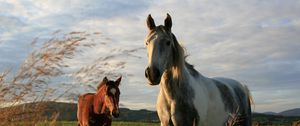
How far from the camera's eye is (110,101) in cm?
1121

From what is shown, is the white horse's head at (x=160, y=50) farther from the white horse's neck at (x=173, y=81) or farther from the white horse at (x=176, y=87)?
the white horse's neck at (x=173, y=81)

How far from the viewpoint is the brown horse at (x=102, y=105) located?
11.4 meters

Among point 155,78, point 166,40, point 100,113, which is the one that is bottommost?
point 100,113

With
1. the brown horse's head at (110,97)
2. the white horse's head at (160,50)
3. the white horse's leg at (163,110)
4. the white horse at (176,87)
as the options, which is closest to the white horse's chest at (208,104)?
the white horse at (176,87)

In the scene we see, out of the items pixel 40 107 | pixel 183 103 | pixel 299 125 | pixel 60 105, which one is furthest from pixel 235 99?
pixel 40 107

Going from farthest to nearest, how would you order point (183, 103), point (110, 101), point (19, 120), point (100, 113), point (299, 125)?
point (100, 113)
point (110, 101)
point (299, 125)
point (183, 103)
point (19, 120)

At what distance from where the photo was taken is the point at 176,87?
6941mm

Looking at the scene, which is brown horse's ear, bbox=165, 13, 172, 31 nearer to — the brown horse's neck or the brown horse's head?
the brown horse's head

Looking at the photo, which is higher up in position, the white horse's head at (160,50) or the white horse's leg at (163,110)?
the white horse's head at (160,50)

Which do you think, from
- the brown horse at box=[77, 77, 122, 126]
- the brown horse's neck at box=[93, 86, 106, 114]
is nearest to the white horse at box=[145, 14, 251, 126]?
the brown horse at box=[77, 77, 122, 126]

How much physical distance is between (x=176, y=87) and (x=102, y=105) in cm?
548

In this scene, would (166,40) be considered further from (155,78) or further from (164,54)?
(155,78)

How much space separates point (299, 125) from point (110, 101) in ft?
16.7

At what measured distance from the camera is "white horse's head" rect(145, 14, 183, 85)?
5887mm
